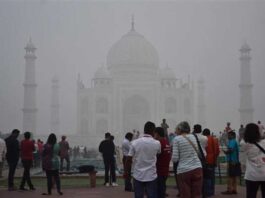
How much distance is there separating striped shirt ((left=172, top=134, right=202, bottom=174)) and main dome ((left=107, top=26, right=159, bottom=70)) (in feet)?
113

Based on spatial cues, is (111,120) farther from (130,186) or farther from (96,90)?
(130,186)

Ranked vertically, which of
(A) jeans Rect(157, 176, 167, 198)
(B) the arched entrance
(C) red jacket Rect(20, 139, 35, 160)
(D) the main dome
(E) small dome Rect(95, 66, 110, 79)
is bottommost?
(A) jeans Rect(157, 176, 167, 198)

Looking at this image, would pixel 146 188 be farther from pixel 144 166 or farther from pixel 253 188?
pixel 253 188

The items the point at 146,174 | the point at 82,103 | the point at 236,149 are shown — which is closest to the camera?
the point at 146,174

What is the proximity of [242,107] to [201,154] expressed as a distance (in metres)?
31.0

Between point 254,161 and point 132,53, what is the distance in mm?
35424

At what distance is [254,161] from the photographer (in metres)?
4.56

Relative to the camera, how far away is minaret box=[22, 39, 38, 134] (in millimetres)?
35906

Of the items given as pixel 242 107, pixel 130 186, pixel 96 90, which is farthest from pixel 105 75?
pixel 130 186

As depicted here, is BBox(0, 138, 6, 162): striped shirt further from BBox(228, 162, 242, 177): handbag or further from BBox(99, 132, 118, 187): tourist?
BBox(228, 162, 242, 177): handbag

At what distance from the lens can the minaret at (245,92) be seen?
35.2 m

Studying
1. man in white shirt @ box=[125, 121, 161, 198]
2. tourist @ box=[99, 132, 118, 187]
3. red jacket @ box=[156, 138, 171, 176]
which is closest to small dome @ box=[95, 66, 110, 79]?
tourist @ box=[99, 132, 118, 187]

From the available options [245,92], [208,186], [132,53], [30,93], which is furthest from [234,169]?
[132,53]

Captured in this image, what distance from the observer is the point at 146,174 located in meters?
5.02
